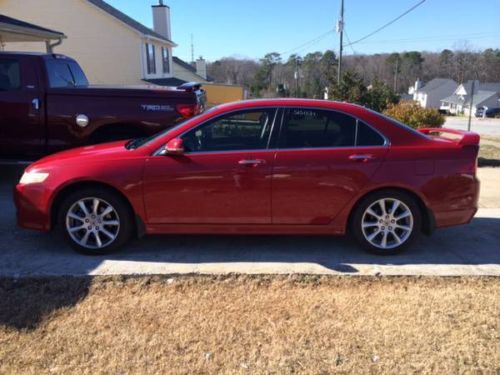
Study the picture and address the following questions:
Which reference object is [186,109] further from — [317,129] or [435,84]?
[435,84]

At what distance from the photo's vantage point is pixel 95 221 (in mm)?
4719

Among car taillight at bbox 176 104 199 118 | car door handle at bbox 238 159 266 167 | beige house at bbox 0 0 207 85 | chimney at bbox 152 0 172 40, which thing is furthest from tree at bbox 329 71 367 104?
chimney at bbox 152 0 172 40

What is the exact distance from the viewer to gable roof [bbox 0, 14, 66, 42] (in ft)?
37.4

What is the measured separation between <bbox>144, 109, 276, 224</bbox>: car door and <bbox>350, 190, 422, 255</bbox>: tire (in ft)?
3.02

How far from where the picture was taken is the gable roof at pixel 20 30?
11.4 meters

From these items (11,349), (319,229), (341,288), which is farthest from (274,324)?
(11,349)

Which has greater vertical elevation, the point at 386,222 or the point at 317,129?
the point at 317,129

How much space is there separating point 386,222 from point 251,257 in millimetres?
1368

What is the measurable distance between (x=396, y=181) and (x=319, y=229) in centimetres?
87

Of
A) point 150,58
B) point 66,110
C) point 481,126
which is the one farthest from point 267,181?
point 481,126

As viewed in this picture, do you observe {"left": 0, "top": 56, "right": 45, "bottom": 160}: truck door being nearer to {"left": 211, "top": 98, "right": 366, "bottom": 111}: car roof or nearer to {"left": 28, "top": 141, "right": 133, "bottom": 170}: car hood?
{"left": 28, "top": 141, "right": 133, "bottom": 170}: car hood

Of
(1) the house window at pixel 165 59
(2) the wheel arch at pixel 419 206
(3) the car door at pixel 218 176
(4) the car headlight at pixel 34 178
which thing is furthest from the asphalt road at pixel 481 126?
(4) the car headlight at pixel 34 178

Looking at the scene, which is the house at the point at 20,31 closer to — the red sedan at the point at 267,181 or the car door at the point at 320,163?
the red sedan at the point at 267,181

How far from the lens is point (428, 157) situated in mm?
4617
